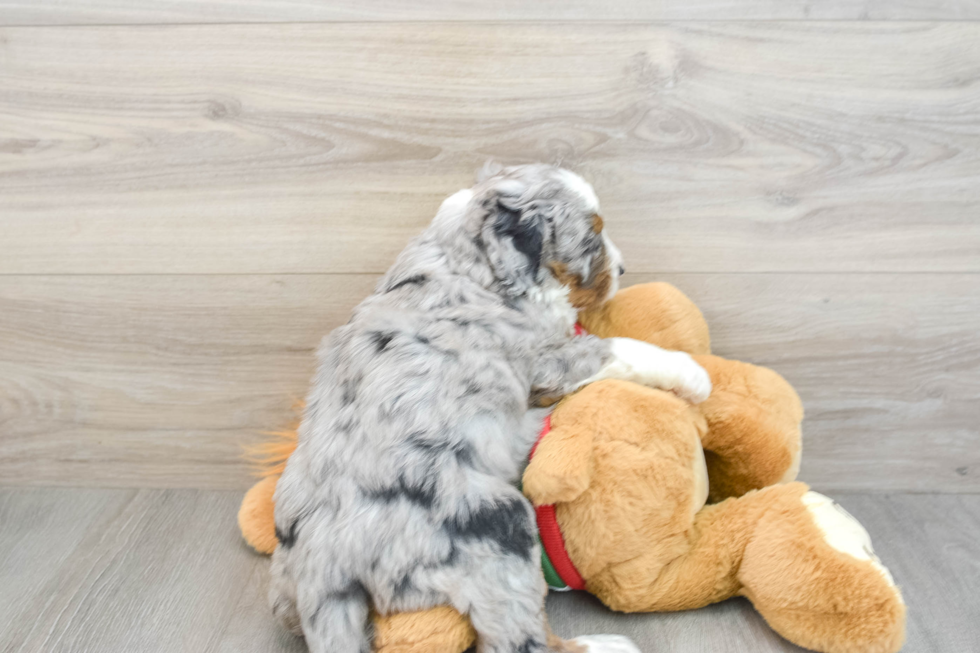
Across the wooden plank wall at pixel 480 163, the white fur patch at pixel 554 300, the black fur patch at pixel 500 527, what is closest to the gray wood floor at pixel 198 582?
the wooden plank wall at pixel 480 163

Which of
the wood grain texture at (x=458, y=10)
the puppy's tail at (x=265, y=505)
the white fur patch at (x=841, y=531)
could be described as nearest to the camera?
the white fur patch at (x=841, y=531)

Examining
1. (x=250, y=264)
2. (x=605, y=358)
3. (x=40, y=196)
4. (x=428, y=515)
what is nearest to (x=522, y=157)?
(x=605, y=358)

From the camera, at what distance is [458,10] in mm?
1520

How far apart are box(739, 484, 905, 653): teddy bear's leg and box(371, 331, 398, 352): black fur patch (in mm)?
734

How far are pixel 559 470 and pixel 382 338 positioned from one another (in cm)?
38

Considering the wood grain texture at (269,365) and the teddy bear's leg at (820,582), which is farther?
the wood grain texture at (269,365)

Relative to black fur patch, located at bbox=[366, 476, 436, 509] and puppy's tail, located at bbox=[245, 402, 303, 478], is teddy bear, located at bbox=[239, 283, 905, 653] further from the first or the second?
puppy's tail, located at bbox=[245, 402, 303, 478]

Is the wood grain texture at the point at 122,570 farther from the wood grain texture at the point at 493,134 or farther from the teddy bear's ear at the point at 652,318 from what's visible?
the teddy bear's ear at the point at 652,318

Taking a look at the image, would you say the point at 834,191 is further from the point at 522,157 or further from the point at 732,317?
the point at 522,157

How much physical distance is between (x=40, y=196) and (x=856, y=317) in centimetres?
187

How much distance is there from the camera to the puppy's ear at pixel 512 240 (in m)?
1.33

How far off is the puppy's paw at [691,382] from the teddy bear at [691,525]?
0.07ft

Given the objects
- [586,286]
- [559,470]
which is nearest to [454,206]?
[586,286]

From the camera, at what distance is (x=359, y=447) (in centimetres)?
120
